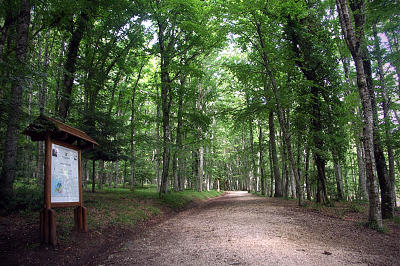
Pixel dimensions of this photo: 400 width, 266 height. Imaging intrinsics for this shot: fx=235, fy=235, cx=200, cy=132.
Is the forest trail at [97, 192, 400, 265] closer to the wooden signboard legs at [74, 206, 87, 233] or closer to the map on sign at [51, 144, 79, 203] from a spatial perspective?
the wooden signboard legs at [74, 206, 87, 233]

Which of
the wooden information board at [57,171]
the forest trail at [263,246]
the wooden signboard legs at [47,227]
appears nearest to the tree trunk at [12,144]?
the wooden information board at [57,171]

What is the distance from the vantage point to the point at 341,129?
1320cm

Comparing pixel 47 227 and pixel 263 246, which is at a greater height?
pixel 47 227

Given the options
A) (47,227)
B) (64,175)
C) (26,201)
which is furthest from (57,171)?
(26,201)

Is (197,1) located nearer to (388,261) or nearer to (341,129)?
(341,129)

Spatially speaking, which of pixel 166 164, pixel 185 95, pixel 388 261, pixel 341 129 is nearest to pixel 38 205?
pixel 166 164

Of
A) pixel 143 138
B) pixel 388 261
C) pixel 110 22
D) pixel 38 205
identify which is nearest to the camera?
pixel 388 261

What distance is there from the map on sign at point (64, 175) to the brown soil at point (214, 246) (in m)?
1.00

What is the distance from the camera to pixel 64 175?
19.9 feet

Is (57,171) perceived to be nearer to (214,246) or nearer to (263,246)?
(214,246)

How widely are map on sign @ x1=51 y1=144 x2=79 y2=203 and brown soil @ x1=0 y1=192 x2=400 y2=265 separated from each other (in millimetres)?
1002

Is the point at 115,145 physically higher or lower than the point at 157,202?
higher

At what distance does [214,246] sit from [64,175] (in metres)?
4.17

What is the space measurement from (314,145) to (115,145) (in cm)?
1121
